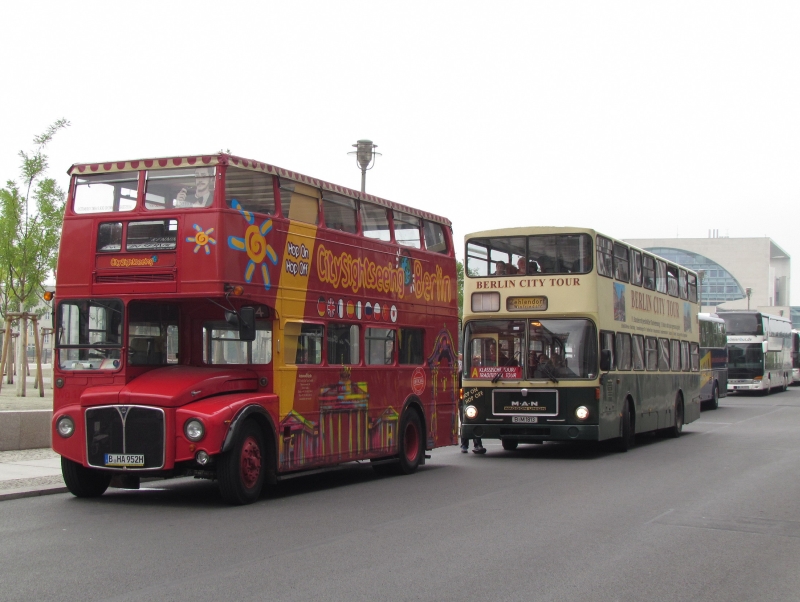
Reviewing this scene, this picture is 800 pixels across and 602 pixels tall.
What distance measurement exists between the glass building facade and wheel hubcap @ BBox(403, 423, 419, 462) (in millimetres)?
110539

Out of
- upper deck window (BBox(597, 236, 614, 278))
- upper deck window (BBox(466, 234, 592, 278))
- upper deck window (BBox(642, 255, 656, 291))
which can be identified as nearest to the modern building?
upper deck window (BBox(642, 255, 656, 291))

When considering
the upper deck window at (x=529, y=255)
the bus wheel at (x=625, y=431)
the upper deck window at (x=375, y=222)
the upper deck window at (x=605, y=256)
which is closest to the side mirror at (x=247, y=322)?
the upper deck window at (x=375, y=222)

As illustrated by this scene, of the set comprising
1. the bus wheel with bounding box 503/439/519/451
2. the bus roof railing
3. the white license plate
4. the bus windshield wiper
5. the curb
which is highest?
the bus roof railing

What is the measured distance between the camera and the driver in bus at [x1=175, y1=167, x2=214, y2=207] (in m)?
12.1

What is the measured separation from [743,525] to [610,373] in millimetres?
8160

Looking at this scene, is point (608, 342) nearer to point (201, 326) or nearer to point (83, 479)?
point (201, 326)

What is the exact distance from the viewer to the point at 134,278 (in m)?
12.2

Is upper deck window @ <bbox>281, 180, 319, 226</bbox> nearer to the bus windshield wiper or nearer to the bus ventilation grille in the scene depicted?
the bus ventilation grille

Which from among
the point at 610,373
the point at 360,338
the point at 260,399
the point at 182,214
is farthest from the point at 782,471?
the point at 182,214

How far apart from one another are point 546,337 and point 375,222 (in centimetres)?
457

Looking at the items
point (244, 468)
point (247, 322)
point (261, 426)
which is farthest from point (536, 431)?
point (247, 322)

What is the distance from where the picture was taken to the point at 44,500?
40.8 feet

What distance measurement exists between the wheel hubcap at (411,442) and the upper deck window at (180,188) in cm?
620

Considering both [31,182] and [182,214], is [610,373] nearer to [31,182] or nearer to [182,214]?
[182,214]
